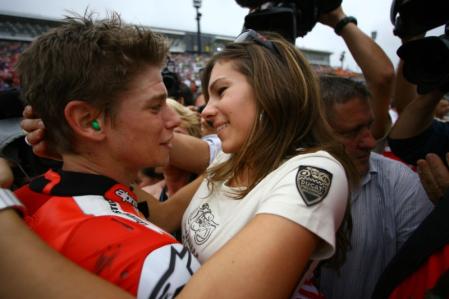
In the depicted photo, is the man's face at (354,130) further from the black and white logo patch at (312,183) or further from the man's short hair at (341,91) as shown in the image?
the black and white logo patch at (312,183)

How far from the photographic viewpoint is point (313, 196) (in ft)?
3.09

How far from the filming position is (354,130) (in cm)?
196

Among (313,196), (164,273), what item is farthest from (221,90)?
(164,273)

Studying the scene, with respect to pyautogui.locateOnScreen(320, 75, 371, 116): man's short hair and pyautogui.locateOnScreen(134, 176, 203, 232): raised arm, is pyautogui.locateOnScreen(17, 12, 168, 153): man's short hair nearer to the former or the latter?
pyautogui.locateOnScreen(134, 176, 203, 232): raised arm

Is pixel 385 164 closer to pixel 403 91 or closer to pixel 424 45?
pixel 403 91

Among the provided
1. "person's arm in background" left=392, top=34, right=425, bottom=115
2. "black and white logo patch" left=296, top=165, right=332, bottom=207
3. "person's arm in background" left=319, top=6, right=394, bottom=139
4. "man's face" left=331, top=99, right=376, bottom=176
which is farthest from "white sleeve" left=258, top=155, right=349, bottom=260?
"person's arm in background" left=392, top=34, right=425, bottom=115

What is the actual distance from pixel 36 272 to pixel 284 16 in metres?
1.56

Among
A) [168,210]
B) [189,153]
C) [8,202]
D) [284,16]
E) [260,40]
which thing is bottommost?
[168,210]

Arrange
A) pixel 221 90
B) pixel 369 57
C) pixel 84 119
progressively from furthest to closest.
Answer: pixel 369 57, pixel 221 90, pixel 84 119

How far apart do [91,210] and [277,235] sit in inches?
23.7

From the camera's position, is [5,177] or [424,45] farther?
[424,45]

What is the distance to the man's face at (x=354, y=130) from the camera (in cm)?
195

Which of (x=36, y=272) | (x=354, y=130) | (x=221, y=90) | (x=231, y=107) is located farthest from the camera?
(x=354, y=130)

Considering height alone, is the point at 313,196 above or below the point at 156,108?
below
